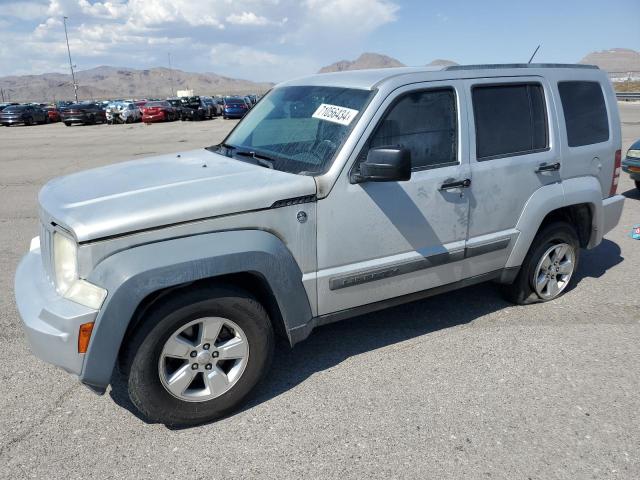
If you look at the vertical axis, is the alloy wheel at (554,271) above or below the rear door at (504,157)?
below

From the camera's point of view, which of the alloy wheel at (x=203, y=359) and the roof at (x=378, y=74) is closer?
the alloy wheel at (x=203, y=359)

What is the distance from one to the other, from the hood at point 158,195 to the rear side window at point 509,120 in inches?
57.1

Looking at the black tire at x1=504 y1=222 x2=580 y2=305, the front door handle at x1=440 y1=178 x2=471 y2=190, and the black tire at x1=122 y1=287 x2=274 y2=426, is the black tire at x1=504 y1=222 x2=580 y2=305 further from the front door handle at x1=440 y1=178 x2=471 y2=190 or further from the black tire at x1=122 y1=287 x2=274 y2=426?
the black tire at x1=122 y1=287 x2=274 y2=426

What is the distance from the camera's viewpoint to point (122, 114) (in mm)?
35000

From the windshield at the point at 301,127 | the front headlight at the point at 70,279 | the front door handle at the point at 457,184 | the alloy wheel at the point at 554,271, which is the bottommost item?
the alloy wheel at the point at 554,271

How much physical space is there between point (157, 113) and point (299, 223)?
3376 cm

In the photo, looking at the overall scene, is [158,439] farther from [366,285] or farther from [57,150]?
[57,150]

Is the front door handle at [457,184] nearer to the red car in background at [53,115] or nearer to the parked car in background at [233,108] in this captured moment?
the parked car in background at [233,108]

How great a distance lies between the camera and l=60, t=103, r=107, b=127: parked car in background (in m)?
32.9

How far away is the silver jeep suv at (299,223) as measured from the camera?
8.93 feet

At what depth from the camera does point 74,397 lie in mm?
3334

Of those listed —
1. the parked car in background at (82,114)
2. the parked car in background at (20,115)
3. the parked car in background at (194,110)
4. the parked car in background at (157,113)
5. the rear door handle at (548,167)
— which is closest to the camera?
the rear door handle at (548,167)

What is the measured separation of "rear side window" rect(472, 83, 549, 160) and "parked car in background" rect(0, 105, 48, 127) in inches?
1438

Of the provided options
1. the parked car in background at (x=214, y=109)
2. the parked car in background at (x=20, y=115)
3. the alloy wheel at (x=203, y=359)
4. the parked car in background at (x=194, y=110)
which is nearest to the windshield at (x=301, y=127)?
the alloy wheel at (x=203, y=359)
